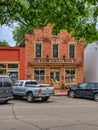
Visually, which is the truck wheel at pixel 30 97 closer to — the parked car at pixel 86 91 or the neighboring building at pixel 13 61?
the parked car at pixel 86 91

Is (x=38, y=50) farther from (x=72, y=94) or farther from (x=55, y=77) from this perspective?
(x=72, y=94)

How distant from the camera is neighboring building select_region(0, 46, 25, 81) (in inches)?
1563

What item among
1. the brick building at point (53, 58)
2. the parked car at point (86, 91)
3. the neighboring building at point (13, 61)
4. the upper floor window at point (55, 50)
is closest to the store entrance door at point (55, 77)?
the brick building at point (53, 58)

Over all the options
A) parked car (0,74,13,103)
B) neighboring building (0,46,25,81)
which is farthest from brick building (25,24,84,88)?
parked car (0,74,13,103)

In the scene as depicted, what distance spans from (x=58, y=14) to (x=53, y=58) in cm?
3066

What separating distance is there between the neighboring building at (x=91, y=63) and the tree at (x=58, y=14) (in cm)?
3224

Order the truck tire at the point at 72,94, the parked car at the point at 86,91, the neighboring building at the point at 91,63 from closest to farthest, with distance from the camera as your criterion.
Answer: the parked car at the point at 86,91 → the truck tire at the point at 72,94 → the neighboring building at the point at 91,63

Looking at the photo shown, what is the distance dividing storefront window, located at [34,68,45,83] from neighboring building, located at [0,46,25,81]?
1.58m

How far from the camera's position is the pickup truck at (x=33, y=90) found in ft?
88.1

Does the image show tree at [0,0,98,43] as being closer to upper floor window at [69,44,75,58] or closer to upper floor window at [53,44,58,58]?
upper floor window at [53,44,58,58]

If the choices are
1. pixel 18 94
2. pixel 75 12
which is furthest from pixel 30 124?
pixel 18 94

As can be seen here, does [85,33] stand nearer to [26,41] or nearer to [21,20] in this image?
[21,20]

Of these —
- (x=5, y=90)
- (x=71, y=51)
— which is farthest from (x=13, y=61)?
(x=5, y=90)

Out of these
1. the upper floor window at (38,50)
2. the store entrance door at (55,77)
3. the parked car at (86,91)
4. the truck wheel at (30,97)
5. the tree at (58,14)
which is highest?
the upper floor window at (38,50)
